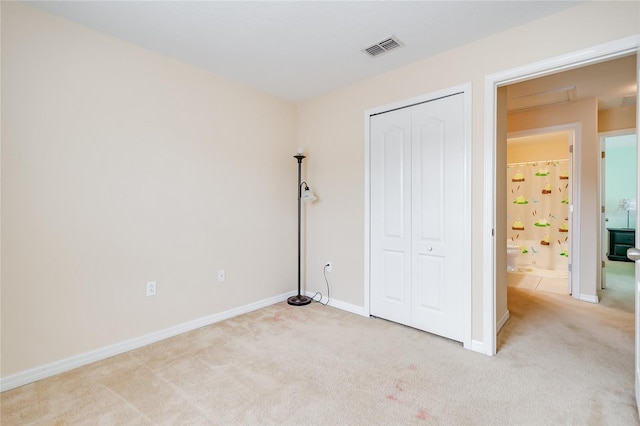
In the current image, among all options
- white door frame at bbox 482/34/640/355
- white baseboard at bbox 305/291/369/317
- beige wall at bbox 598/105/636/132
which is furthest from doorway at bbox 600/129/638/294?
white baseboard at bbox 305/291/369/317

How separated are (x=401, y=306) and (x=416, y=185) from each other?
1.18m

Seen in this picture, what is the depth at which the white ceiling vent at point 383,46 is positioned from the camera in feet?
7.79

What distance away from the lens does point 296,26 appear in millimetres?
2178

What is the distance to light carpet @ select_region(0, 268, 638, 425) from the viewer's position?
64.7 inches

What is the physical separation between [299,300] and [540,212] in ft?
16.2

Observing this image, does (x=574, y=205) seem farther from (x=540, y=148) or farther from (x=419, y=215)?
(x=419, y=215)

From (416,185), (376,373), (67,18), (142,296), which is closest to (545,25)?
(416,185)

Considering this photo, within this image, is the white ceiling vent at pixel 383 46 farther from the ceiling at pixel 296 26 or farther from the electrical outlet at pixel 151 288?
the electrical outlet at pixel 151 288

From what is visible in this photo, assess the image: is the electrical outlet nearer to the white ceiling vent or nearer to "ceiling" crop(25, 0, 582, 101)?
"ceiling" crop(25, 0, 582, 101)

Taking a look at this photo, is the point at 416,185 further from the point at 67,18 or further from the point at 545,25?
the point at 67,18

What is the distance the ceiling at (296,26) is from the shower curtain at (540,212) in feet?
14.1

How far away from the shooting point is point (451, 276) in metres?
2.56

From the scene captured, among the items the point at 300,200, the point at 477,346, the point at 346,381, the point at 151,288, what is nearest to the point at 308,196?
the point at 300,200

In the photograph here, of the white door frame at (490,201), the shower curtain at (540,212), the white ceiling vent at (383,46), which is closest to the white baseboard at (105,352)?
the white door frame at (490,201)
